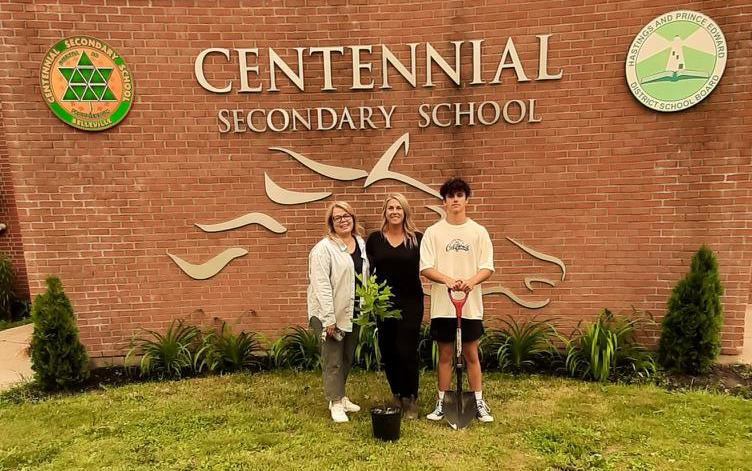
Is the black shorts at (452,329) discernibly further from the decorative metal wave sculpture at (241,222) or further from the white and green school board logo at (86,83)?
the white and green school board logo at (86,83)

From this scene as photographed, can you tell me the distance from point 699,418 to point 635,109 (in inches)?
116

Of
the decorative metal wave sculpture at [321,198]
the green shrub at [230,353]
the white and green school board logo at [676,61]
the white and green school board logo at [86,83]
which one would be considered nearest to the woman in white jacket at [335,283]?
the decorative metal wave sculpture at [321,198]

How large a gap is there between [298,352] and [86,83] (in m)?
3.62

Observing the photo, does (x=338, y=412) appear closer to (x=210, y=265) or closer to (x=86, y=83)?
(x=210, y=265)

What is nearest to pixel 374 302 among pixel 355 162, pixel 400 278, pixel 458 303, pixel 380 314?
pixel 380 314

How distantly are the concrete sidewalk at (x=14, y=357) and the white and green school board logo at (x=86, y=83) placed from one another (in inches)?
109

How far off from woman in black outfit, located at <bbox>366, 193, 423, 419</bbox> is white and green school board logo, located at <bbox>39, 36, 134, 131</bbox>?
328 centimetres

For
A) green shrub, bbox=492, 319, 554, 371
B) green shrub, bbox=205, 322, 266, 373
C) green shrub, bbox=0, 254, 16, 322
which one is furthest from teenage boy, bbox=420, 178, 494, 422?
green shrub, bbox=0, 254, 16, 322

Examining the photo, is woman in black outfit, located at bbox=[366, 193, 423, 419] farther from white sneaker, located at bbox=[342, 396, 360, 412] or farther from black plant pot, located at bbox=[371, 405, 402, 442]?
white sneaker, located at bbox=[342, 396, 360, 412]

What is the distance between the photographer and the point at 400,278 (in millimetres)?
3299

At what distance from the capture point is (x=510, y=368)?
4457mm

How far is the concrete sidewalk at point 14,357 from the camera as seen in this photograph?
4.64m

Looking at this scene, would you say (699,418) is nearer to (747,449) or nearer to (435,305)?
(747,449)

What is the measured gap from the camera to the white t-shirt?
3242 millimetres
